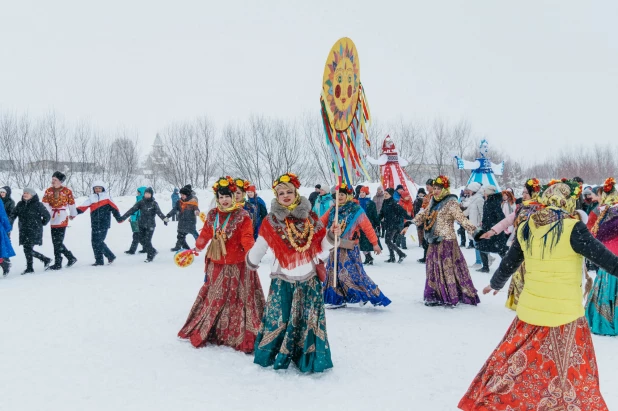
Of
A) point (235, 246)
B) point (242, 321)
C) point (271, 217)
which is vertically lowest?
point (242, 321)

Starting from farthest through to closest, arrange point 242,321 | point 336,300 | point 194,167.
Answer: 1. point 194,167
2. point 336,300
3. point 242,321

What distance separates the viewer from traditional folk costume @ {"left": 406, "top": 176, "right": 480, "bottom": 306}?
637 cm

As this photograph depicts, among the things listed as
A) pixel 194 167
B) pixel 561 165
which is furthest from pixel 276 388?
pixel 561 165

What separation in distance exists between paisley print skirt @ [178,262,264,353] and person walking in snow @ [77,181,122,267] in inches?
224

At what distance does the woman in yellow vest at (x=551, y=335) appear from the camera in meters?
2.86

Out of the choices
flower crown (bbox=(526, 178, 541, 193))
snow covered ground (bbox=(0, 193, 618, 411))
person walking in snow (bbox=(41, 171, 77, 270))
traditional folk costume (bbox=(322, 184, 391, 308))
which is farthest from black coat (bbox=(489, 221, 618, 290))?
person walking in snow (bbox=(41, 171, 77, 270))

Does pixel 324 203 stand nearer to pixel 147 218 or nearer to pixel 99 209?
pixel 147 218

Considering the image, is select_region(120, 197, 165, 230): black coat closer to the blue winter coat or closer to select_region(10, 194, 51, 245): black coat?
select_region(10, 194, 51, 245): black coat

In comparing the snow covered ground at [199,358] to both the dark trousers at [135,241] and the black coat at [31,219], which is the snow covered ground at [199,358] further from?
the dark trousers at [135,241]

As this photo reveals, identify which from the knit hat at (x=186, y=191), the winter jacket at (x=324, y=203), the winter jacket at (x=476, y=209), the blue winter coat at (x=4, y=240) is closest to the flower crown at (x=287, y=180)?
the winter jacket at (x=324, y=203)

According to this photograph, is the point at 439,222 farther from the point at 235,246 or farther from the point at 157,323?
the point at 157,323

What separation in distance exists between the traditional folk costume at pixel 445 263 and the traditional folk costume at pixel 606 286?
154cm

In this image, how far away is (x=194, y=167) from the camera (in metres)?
32.1

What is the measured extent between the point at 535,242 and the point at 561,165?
49.1 m
